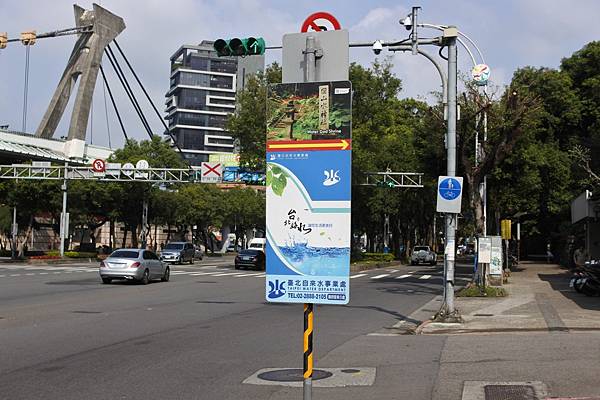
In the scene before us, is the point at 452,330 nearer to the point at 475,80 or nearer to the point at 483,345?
the point at 483,345

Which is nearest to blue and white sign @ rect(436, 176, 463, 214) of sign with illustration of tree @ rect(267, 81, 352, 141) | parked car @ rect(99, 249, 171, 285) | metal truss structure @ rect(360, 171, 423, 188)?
sign with illustration of tree @ rect(267, 81, 352, 141)

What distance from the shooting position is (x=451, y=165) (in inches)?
636

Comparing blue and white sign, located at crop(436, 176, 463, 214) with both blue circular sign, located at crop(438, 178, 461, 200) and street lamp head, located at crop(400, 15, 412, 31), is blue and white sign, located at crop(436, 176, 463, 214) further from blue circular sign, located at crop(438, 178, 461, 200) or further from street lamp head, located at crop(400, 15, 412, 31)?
street lamp head, located at crop(400, 15, 412, 31)

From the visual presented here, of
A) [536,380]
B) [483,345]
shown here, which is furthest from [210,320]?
[536,380]

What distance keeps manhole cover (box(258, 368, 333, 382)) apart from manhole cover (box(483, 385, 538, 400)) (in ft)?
7.11

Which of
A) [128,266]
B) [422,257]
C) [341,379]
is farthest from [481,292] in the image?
[422,257]

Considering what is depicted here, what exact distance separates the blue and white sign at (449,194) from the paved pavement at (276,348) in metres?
2.64

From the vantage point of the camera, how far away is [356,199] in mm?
49656

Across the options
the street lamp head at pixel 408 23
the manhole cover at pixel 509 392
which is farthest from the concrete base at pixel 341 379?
the street lamp head at pixel 408 23

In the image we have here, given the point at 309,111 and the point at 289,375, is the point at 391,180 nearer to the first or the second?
the point at 289,375

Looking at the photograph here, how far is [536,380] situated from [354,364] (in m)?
2.64

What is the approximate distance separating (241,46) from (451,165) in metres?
5.60

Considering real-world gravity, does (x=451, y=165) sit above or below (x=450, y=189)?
above

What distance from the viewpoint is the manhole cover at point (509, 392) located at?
7.72m
